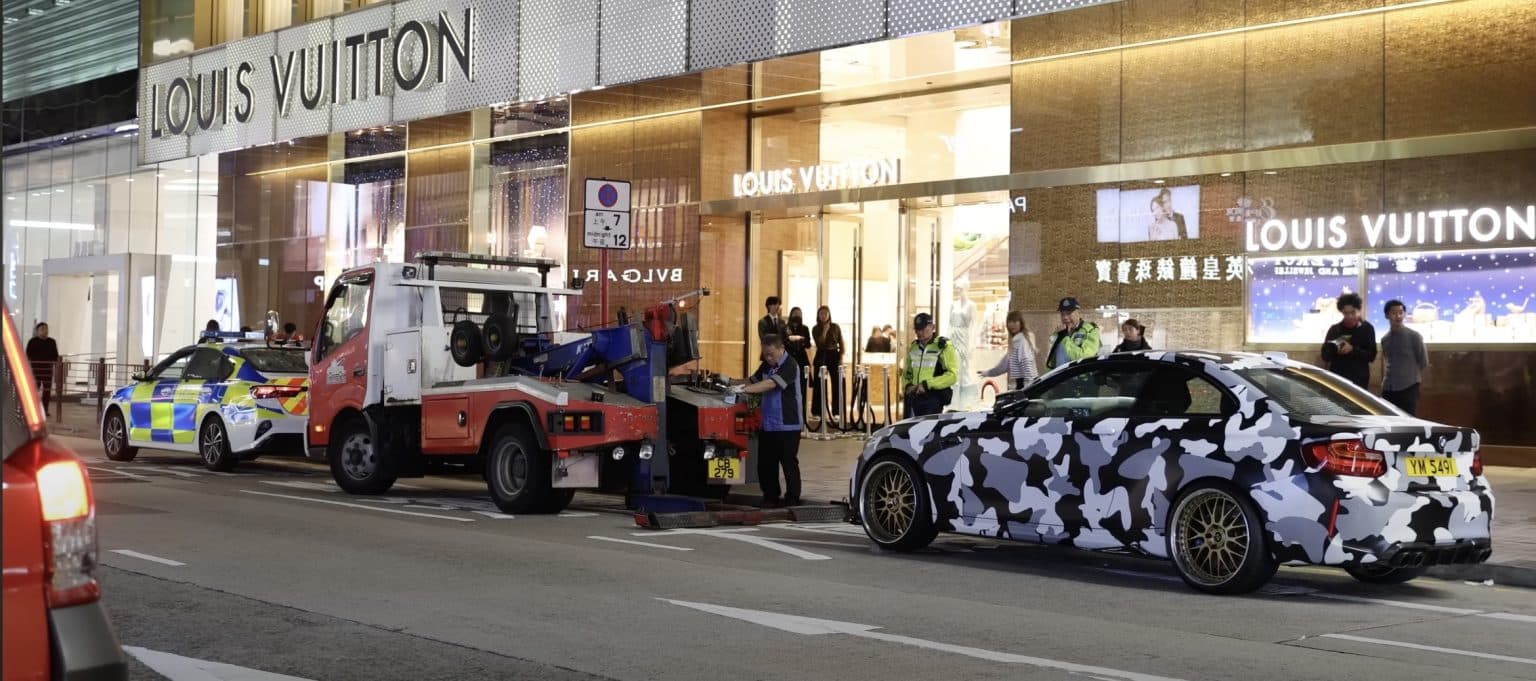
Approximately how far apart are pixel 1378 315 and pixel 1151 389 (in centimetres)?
902

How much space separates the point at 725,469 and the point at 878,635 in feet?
22.9

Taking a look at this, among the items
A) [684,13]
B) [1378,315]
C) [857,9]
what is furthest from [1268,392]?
[684,13]

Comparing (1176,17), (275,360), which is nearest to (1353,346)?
(1176,17)

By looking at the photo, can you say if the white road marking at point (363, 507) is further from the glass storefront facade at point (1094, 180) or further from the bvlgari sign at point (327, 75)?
the bvlgari sign at point (327, 75)

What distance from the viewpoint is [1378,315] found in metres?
19.1

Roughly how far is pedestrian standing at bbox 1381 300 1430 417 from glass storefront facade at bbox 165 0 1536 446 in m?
2.84

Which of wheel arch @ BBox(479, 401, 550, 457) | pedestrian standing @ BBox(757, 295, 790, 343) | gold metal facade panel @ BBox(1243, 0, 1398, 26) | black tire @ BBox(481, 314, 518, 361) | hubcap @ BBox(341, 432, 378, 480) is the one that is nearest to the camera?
wheel arch @ BBox(479, 401, 550, 457)

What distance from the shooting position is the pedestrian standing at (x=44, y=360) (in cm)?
3025

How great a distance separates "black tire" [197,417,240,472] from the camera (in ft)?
67.7

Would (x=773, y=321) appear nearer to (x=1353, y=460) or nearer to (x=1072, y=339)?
(x=1072, y=339)

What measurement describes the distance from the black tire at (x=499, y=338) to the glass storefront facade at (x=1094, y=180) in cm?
148

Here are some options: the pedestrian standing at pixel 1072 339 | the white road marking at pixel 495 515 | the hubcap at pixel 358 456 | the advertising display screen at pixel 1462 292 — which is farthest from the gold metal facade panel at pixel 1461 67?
the hubcap at pixel 358 456

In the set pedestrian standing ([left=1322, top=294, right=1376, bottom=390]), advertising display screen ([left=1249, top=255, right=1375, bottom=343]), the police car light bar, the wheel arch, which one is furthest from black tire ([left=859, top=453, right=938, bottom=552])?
the police car light bar

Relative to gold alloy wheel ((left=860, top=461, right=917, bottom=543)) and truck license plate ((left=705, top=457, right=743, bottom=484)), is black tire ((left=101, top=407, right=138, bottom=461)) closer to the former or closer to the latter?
truck license plate ((left=705, top=457, right=743, bottom=484))
